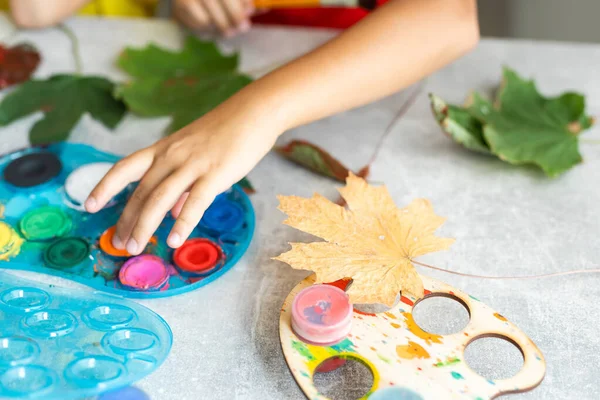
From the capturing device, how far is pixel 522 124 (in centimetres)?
70

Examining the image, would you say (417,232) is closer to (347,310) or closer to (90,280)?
(347,310)

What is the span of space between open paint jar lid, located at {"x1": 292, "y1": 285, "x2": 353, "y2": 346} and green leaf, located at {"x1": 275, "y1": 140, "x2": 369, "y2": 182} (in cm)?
18

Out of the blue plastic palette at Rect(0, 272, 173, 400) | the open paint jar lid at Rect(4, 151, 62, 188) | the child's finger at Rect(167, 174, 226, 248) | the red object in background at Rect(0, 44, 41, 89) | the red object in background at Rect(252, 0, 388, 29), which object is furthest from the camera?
the red object in background at Rect(252, 0, 388, 29)

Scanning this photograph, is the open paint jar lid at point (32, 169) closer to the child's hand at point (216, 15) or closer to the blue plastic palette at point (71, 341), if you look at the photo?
the blue plastic palette at point (71, 341)

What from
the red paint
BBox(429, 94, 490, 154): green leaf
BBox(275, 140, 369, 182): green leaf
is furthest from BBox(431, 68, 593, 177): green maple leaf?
the red paint

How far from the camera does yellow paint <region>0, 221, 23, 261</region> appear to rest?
58 cm

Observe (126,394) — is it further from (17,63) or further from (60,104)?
(17,63)

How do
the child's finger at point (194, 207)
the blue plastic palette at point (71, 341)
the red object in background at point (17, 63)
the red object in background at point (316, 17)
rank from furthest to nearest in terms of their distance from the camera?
the red object in background at point (316, 17) → the red object in background at point (17, 63) → the child's finger at point (194, 207) → the blue plastic palette at point (71, 341)

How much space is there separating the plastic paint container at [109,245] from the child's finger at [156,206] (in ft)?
0.08

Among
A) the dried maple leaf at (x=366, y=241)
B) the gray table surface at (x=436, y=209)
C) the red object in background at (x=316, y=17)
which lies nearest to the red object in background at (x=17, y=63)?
the gray table surface at (x=436, y=209)

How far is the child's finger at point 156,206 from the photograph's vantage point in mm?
554

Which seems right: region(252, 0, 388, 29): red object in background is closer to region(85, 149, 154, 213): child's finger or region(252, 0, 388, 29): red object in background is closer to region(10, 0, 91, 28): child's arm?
region(10, 0, 91, 28): child's arm

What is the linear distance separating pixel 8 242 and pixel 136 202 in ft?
0.42

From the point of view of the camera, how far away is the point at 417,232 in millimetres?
566
